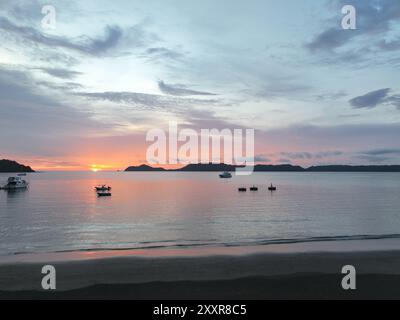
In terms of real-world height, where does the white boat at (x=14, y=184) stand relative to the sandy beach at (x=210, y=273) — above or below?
above

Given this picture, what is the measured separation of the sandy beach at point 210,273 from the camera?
15.0 metres

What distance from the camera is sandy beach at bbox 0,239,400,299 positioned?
589 inches

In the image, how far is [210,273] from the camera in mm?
18422

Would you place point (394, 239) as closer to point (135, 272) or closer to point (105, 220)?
point (135, 272)

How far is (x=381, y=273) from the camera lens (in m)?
18.0

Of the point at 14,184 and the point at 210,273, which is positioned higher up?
the point at 14,184

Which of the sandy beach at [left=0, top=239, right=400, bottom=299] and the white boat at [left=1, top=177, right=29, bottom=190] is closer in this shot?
Result: the sandy beach at [left=0, top=239, right=400, bottom=299]

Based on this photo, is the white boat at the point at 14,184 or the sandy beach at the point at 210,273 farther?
the white boat at the point at 14,184

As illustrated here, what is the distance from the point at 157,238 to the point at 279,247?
1109 cm

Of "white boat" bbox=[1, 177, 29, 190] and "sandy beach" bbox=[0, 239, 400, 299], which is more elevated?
"white boat" bbox=[1, 177, 29, 190]

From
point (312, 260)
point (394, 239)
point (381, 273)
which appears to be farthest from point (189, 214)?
point (381, 273)
